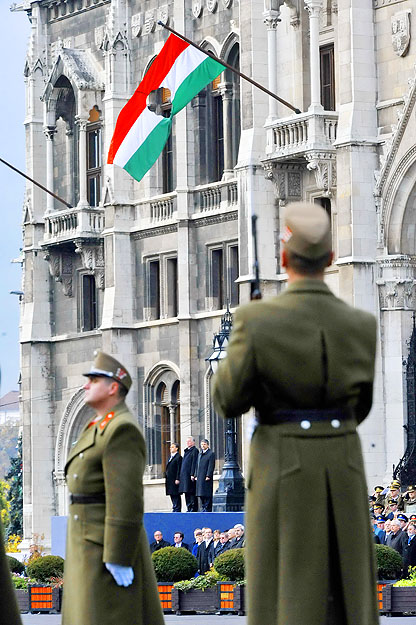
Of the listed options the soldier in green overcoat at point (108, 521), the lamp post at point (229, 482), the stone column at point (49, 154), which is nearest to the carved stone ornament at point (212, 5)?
the stone column at point (49, 154)

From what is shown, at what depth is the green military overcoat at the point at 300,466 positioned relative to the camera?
7.87 meters

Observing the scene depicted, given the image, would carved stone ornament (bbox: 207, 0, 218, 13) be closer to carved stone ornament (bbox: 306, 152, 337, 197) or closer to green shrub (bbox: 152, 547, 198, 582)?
carved stone ornament (bbox: 306, 152, 337, 197)

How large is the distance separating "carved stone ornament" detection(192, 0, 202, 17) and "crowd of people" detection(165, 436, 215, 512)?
448 inches

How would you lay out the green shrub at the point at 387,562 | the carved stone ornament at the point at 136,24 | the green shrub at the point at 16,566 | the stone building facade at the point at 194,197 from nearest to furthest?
the green shrub at the point at 387,562
the green shrub at the point at 16,566
the stone building facade at the point at 194,197
the carved stone ornament at the point at 136,24

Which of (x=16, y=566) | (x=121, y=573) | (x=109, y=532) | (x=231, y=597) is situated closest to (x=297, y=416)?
(x=109, y=532)

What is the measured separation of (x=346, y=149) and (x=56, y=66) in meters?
14.1

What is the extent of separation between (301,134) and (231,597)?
1452cm

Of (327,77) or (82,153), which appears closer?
(327,77)

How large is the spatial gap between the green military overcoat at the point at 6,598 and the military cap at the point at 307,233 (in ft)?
6.11

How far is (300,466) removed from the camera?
7.99 m

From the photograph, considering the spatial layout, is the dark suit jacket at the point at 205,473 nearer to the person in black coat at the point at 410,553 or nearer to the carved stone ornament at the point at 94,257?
the person in black coat at the point at 410,553

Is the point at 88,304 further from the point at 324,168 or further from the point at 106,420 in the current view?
the point at 106,420

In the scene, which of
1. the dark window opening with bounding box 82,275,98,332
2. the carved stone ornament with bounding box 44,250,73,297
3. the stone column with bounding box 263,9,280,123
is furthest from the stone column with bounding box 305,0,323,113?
the carved stone ornament with bounding box 44,250,73,297

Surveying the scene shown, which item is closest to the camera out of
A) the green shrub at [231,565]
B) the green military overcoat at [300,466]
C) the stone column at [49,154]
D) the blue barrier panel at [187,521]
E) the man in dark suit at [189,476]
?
the green military overcoat at [300,466]
